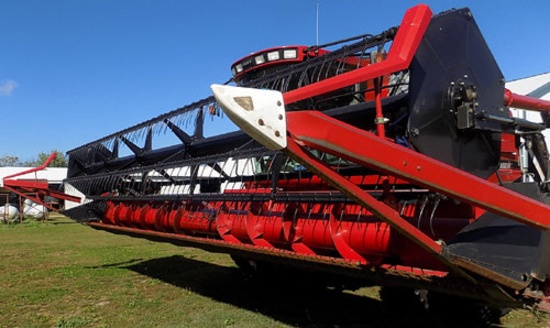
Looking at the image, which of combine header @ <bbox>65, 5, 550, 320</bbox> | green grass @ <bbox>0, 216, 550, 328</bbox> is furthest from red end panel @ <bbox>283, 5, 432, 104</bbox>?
green grass @ <bbox>0, 216, 550, 328</bbox>

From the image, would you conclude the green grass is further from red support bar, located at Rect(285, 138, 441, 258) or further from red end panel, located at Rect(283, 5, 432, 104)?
red end panel, located at Rect(283, 5, 432, 104)

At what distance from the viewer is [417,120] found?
115 inches

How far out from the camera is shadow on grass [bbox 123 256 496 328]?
4723mm

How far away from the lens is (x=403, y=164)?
93.5 inches

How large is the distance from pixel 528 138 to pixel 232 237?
2.58 m

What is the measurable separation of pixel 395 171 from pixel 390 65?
57 cm

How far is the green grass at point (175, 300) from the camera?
4.78m

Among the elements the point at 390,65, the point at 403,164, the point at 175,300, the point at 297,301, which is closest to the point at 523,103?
the point at 390,65

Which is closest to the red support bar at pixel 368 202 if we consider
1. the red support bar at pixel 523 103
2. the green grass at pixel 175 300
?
the green grass at pixel 175 300

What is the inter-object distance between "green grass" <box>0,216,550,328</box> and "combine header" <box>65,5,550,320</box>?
91 cm

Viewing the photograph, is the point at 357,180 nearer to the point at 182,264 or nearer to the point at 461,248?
the point at 461,248

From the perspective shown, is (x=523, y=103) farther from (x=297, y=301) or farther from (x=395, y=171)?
(x=297, y=301)

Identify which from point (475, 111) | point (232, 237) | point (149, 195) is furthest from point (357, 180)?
point (149, 195)

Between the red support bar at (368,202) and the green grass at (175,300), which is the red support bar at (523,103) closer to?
the green grass at (175,300)
